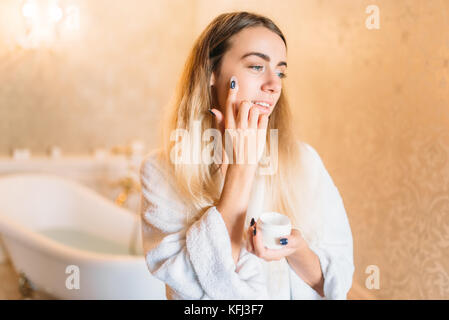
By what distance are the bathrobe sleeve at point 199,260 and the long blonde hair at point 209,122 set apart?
0.18 feet

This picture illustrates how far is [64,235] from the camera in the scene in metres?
2.04

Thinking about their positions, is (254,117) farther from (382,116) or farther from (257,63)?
(382,116)

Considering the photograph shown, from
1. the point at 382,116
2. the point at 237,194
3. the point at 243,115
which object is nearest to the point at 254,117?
the point at 243,115

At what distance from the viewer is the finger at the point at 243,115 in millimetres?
622

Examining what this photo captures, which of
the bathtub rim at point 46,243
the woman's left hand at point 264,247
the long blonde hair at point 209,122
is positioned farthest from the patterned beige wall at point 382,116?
the bathtub rim at point 46,243

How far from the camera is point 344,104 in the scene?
108 cm

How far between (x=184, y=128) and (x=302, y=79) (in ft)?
1.73

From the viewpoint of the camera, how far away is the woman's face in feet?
2.15

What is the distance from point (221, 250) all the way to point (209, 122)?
0.26 meters

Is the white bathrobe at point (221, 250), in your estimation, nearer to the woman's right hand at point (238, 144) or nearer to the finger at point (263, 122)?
the woman's right hand at point (238, 144)

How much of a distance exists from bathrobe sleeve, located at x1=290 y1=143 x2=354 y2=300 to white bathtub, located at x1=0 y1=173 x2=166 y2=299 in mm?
867

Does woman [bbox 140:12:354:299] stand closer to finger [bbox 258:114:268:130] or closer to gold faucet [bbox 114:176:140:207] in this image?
finger [bbox 258:114:268:130]
